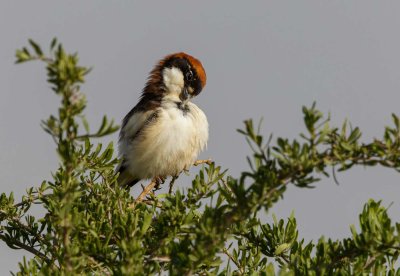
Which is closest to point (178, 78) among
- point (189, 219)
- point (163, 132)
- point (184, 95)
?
point (184, 95)

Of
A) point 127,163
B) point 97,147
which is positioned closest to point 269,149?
point 97,147

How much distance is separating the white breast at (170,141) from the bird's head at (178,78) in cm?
36

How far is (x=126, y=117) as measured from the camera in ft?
24.4

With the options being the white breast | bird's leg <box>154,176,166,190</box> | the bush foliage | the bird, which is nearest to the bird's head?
the bird

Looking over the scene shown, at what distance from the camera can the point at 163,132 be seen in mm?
6816

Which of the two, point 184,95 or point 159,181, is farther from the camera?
point 184,95

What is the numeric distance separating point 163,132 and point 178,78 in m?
0.95

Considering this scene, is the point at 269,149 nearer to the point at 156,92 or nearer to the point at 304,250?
the point at 304,250

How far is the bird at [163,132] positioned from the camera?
6801 mm

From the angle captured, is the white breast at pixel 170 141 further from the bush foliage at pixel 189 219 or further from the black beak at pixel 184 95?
the bush foliage at pixel 189 219

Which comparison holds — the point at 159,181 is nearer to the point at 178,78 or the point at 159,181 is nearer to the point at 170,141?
the point at 170,141

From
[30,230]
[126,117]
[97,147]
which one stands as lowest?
[30,230]

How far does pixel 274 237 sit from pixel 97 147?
1350 millimetres

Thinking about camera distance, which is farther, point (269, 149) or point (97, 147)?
point (97, 147)
